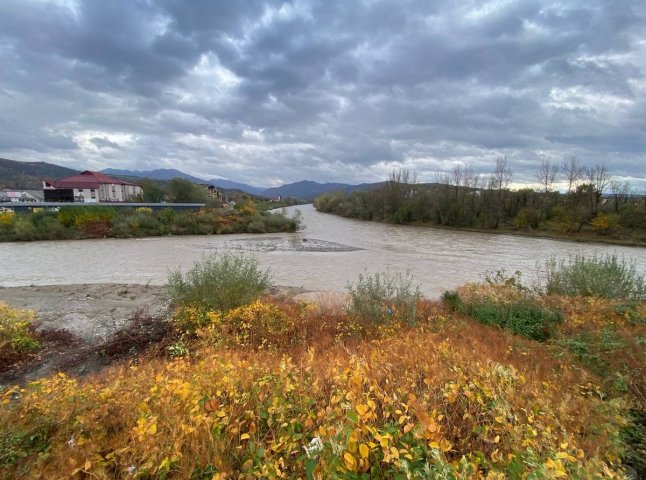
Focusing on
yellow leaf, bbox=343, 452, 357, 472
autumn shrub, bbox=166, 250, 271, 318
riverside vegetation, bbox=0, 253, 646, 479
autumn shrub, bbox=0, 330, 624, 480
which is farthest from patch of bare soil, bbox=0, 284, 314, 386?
yellow leaf, bbox=343, 452, 357, 472

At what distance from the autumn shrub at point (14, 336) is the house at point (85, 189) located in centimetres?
6434

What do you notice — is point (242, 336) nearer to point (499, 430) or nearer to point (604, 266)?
point (499, 430)

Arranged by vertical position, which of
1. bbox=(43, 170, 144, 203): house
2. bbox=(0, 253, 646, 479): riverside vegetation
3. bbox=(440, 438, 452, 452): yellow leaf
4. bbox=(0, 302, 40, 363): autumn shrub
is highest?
bbox=(43, 170, 144, 203): house

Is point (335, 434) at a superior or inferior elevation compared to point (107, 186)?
inferior

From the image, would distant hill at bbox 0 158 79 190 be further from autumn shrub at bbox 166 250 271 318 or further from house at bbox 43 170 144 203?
autumn shrub at bbox 166 250 271 318

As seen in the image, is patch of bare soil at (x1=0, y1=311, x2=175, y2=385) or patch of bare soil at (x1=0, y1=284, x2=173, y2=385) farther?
patch of bare soil at (x1=0, y1=284, x2=173, y2=385)

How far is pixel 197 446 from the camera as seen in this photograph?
6.64 ft

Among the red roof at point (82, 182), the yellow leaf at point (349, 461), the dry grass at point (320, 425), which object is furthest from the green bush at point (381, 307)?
the red roof at point (82, 182)

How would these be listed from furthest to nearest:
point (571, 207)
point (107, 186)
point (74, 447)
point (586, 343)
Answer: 1. point (107, 186)
2. point (571, 207)
3. point (586, 343)
4. point (74, 447)

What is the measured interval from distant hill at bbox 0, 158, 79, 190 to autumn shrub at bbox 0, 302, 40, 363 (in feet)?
432

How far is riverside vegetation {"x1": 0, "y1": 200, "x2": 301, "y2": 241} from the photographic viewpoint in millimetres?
27609

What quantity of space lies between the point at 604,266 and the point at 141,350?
11.6 m

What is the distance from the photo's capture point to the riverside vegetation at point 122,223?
27609mm

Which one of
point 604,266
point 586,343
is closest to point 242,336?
point 586,343
